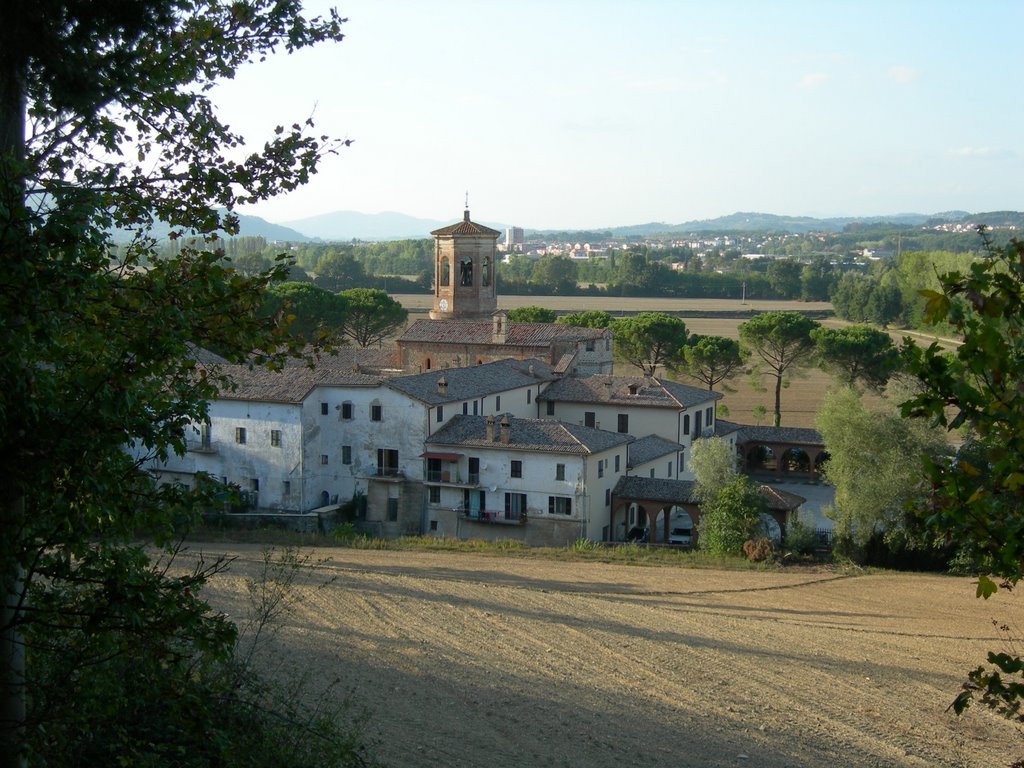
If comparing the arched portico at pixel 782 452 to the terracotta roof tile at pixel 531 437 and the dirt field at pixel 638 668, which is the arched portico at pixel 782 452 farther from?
the dirt field at pixel 638 668

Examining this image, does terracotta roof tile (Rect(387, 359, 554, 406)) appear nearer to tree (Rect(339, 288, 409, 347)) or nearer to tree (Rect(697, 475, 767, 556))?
tree (Rect(697, 475, 767, 556))

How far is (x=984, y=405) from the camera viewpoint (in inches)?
192

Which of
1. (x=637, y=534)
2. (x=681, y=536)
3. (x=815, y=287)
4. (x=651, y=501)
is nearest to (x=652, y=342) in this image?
(x=637, y=534)

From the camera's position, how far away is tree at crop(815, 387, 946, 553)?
29375 mm

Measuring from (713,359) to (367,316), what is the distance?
785 inches

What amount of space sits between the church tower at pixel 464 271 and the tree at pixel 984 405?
4479 cm

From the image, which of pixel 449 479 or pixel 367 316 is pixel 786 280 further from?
pixel 449 479

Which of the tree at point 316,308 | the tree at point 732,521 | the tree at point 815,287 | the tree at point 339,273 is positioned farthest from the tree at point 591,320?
the tree at point 815,287

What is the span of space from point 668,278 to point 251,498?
103224 mm

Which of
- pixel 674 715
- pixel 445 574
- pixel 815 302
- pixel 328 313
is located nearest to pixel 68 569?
pixel 674 715

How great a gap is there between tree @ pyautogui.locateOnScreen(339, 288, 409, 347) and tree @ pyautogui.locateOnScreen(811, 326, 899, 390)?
23.5m

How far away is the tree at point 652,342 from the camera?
5494 cm

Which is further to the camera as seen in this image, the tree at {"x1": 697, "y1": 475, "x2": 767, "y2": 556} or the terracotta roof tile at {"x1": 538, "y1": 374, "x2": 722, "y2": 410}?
the terracotta roof tile at {"x1": 538, "y1": 374, "x2": 722, "y2": 410}

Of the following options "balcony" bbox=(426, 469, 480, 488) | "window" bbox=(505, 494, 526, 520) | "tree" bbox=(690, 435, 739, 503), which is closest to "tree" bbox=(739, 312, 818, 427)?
"tree" bbox=(690, 435, 739, 503)
